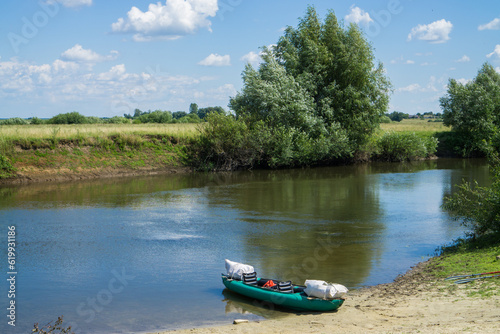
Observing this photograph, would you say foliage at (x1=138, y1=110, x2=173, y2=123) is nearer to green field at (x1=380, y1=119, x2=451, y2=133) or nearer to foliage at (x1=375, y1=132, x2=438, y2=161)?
green field at (x1=380, y1=119, x2=451, y2=133)

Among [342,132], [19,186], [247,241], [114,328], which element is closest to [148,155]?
[19,186]

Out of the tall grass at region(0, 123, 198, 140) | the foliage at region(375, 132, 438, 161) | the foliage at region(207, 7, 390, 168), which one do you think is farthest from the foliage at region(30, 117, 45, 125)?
the foliage at region(375, 132, 438, 161)

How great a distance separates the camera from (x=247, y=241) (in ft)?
61.6

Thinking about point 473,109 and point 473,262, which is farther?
point 473,109

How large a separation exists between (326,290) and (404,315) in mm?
1716

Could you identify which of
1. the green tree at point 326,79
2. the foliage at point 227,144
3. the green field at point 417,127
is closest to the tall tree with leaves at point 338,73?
the green tree at point 326,79

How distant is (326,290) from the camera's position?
11172 millimetres

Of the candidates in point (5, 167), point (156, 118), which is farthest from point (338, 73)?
point (156, 118)

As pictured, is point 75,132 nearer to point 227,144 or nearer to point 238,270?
point 227,144

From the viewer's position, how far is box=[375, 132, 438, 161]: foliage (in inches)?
1934

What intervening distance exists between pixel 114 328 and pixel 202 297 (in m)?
2.59

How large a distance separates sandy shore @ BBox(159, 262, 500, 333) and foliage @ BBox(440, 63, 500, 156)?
4295 cm

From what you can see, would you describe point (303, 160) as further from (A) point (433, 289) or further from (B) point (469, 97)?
(A) point (433, 289)

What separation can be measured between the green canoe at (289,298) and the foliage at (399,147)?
38332 mm
